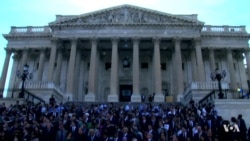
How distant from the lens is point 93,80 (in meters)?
36.3

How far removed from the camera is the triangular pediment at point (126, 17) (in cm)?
3879

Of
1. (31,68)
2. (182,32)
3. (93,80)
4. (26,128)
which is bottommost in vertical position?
(26,128)

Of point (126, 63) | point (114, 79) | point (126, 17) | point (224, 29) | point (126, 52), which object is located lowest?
point (114, 79)

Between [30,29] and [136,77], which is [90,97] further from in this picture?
[30,29]

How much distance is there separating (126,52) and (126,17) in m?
6.43

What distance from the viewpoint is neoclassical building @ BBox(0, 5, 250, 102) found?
121 feet

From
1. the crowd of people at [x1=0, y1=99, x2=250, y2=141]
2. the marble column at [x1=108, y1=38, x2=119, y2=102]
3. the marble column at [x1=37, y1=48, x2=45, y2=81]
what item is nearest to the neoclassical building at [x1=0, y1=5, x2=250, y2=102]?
the marble column at [x1=108, y1=38, x2=119, y2=102]

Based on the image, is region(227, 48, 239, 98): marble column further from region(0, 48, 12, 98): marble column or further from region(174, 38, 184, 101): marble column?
region(0, 48, 12, 98): marble column

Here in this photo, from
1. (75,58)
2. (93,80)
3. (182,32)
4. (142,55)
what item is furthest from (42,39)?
(182,32)

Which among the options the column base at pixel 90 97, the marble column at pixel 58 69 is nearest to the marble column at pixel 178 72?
the column base at pixel 90 97

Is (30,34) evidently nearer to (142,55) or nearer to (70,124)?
(142,55)

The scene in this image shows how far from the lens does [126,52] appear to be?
1713 inches

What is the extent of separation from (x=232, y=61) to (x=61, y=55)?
25.9m

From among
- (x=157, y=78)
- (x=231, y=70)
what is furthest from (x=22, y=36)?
(x=231, y=70)
